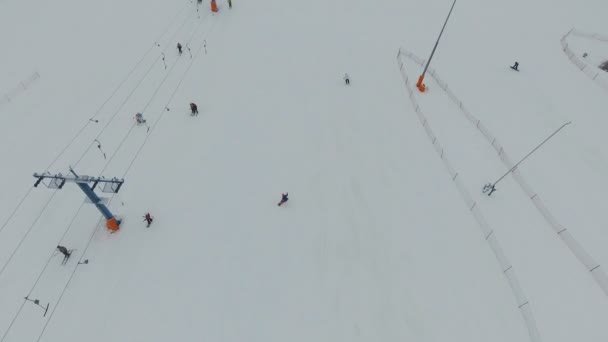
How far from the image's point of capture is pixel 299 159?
19.8 metres

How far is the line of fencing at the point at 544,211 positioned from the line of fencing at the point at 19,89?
30.7 metres

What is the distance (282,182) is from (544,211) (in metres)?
14.7

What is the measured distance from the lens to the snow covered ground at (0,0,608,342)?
45.7 feet

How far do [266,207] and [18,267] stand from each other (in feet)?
37.9

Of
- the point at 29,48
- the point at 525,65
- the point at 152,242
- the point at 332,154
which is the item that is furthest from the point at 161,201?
the point at 525,65

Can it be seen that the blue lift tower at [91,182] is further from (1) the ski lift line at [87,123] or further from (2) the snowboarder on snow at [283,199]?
(2) the snowboarder on snow at [283,199]

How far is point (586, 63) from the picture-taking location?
93.1 ft

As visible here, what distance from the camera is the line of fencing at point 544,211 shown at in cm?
1549

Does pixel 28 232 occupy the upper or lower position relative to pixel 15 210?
lower

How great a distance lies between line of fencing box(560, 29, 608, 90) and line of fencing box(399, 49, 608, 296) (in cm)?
1337

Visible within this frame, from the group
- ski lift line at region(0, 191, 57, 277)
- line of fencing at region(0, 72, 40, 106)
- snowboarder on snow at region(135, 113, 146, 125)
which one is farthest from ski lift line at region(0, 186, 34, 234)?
line of fencing at region(0, 72, 40, 106)

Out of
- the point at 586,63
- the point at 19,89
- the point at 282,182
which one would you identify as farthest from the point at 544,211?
the point at 19,89

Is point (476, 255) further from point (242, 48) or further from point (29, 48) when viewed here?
point (29, 48)

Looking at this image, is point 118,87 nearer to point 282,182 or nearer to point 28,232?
point 28,232
